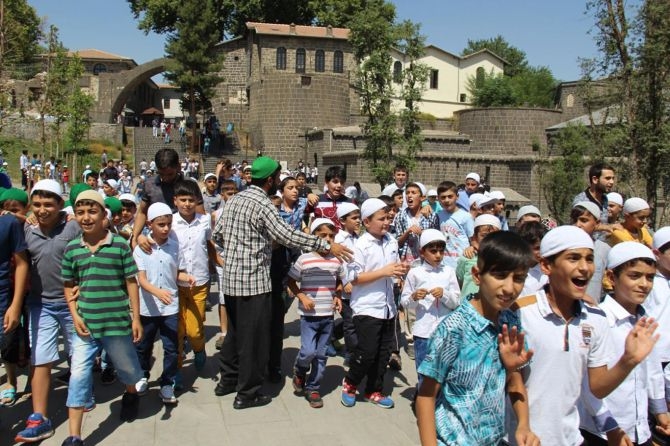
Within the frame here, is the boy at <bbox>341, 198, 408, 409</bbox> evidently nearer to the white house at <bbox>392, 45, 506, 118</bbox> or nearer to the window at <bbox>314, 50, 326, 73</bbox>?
the window at <bbox>314, 50, 326, 73</bbox>

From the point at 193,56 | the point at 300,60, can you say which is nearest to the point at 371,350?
the point at 193,56

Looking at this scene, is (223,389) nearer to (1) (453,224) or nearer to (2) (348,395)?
(2) (348,395)

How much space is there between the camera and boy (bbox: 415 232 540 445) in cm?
244

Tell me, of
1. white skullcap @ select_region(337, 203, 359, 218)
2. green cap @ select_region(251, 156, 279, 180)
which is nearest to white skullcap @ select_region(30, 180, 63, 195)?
green cap @ select_region(251, 156, 279, 180)

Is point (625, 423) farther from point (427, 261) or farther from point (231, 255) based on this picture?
point (231, 255)

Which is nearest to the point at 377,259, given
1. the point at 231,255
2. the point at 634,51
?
the point at 231,255

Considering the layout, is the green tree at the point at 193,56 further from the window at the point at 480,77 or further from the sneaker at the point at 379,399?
the sneaker at the point at 379,399

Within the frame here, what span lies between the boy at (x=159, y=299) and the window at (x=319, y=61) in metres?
40.8

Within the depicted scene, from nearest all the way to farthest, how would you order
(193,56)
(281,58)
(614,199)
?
(614,199), (193,56), (281,58)

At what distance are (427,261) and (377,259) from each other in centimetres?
45

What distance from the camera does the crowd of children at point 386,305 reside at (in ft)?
8.21

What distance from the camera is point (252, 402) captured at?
5070 mm

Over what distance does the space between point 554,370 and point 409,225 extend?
4.08 m

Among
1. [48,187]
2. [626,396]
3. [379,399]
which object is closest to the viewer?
[626,396]
